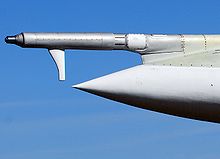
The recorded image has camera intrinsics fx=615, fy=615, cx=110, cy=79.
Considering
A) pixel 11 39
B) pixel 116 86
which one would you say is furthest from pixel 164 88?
pixel 11 39

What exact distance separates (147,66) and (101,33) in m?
2.46

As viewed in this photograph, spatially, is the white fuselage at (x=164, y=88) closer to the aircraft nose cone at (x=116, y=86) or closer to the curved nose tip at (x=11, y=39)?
the aircraft nose cone at (x=116, y=86)

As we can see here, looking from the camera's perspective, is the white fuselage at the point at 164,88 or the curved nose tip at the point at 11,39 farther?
the curved nose tip at the point at 11,39

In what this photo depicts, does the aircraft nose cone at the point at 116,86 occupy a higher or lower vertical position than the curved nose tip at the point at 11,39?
lower

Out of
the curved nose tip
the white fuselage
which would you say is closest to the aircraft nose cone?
the white fuselage

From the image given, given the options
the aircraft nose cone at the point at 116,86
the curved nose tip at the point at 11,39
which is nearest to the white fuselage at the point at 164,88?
the aircraft nose cone at the point at 116,86

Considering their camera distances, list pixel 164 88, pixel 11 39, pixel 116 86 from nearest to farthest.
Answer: pixel 164 88 → pixel 116 86 → pixel 11 39

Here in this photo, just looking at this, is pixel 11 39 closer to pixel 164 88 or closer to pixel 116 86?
pixel 116 86

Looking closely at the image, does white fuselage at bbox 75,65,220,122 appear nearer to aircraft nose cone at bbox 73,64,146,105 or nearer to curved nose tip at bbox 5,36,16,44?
aircraft nose cone at bbox 73,64,146,105

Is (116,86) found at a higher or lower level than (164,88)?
higher

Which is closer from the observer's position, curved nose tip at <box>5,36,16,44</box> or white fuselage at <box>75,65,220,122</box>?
white fuselage at <box>75,65,220,122</box>

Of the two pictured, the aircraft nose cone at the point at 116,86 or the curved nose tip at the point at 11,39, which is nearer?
the aircraft nose cone at the point at 116,86

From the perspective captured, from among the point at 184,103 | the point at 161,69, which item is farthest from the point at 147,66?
the point at 184,103

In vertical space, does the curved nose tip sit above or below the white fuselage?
above
